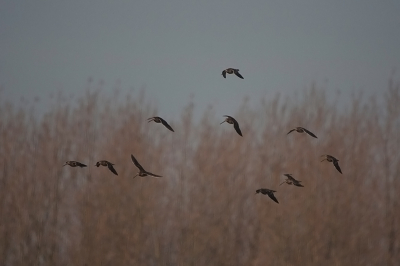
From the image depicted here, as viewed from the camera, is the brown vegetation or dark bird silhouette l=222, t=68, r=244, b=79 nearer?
dark bird silhouette l=222, t=68, r=244, b=79

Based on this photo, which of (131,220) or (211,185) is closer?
(131,220)

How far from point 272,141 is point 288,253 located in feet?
9.21

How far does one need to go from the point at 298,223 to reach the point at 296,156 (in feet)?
5.42

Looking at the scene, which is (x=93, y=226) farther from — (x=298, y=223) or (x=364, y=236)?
(x=364, y=236)

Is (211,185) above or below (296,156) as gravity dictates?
below

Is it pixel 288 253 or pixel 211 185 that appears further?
pixel 211 185

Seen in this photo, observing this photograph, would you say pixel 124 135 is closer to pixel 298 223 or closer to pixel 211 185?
pixel 211 185

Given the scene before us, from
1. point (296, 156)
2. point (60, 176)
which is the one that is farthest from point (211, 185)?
point (60, 176)

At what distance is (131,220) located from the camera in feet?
41.4

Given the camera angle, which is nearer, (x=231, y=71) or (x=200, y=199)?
(x=231, y=71)

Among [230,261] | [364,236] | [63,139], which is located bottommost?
[230,261]

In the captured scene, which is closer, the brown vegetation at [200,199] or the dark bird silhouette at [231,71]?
the dark bird silhouette at [231,71]

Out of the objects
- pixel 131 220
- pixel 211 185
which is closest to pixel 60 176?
pixel 131 220

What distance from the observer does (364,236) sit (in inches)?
507
